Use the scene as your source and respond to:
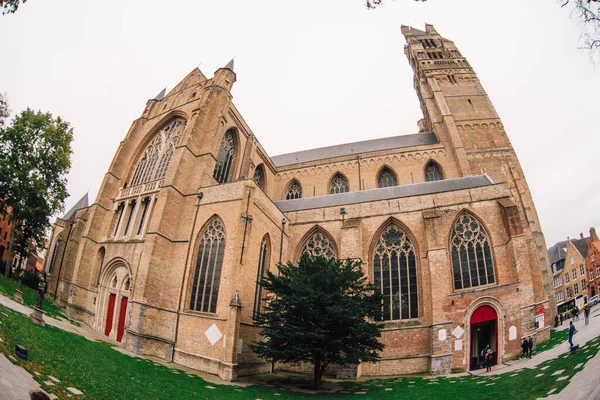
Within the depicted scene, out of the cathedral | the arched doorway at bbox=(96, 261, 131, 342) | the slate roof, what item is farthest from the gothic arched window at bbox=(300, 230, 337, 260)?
the arched doorway at bbox=(96, 261, 131, 342)

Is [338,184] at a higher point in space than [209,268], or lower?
higher

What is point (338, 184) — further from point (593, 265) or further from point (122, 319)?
point (593, 265)

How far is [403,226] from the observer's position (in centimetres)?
1719

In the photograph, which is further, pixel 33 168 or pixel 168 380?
pixel 33 168

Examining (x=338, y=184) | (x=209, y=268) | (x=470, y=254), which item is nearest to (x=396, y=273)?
(x=470, y=254)

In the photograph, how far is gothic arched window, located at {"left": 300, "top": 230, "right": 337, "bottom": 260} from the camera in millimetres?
18317

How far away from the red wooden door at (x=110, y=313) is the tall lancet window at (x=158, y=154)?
7154 mm

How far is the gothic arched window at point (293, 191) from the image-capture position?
2842cm

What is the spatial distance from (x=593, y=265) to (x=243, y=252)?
3935cm

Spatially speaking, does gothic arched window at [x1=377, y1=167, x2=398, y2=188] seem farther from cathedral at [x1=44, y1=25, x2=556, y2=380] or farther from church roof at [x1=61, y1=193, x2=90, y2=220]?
church roof at [x1=61, y1=193, x2=90, y2=220]

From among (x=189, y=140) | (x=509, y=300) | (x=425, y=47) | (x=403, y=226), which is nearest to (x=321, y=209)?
(x=403, y=226)

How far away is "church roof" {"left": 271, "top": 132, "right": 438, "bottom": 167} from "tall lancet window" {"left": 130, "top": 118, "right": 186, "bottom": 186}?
11.9 metres

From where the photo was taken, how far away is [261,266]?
1653cm

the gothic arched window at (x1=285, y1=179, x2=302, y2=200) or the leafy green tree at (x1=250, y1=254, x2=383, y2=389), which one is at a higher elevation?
the gothic arched window at (x1=285, y1=179, x2=302, y2=200)
